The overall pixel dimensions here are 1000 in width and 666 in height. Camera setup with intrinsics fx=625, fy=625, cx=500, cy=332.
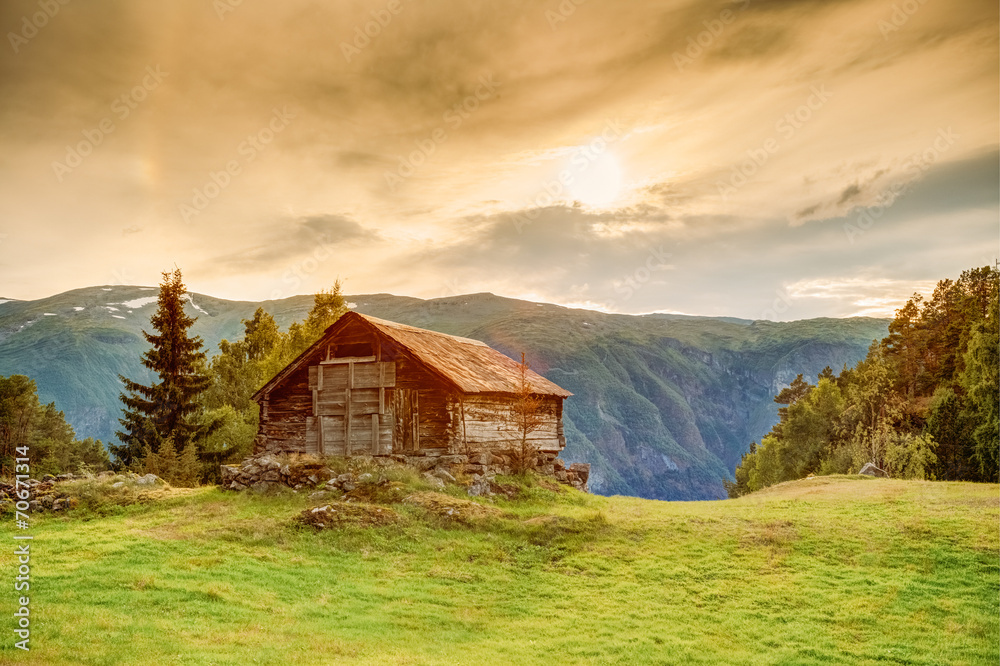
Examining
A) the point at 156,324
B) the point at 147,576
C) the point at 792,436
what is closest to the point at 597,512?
the point at 147,576

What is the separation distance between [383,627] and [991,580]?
1488 cm

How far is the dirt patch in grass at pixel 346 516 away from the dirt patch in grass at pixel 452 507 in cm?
138

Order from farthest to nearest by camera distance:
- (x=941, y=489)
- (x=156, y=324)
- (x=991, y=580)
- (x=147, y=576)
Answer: (x=156, y=324) < (x=941, y=489) < (x=991, y=580) < (x=147, y=576)

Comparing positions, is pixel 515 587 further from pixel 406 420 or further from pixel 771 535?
pixel 406 420

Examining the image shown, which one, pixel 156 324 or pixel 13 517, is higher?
pixel 156 324

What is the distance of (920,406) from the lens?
46156mm

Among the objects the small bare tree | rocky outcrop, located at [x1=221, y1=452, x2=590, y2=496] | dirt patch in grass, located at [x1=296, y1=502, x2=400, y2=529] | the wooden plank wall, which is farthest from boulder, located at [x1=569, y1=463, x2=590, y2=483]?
dirt patch in grass, located at [x1=296, y1=502, x2=400, y2=529]

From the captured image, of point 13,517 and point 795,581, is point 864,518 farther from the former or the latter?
point 13,517

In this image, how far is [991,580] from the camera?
15.6 meters

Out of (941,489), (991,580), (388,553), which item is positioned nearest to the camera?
(991,580)

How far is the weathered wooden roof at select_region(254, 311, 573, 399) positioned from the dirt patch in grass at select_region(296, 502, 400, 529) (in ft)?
28.3

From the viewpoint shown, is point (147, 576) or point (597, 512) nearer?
point (147, 576)

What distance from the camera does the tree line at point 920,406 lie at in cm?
3759

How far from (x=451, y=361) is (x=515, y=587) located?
17.1 meters
